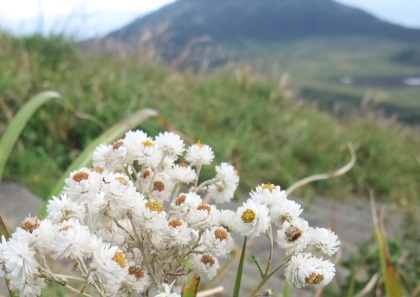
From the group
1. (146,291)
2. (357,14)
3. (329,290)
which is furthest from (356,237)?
(357,14)

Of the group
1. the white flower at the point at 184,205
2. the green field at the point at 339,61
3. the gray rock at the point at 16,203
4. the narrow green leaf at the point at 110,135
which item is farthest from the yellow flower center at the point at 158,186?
the green field at the point at 339,61

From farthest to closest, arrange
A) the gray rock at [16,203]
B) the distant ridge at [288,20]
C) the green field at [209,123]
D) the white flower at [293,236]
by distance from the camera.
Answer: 1. the distant ridge at [288,20]
2. the green field at [209,123]
3. the gray rock at [16,203]
4. the white flower at [293,236]

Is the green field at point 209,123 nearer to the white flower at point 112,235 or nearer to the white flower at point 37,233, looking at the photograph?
the white flower at point 112,235

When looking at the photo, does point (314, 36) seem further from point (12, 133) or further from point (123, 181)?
point (123, 181)

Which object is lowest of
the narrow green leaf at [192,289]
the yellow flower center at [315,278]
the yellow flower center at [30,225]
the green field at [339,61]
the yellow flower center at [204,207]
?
the green field at [339,61]

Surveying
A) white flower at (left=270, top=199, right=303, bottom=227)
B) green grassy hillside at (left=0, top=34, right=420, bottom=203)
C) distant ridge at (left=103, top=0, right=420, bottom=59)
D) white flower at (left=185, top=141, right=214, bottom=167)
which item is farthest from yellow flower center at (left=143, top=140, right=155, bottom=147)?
distant ridge at (left=103, top=0, right=420, bottom=59)

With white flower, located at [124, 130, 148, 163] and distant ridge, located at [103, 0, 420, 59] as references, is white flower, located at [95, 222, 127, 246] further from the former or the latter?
distant ridge, located at [103, 0, 420, 59]

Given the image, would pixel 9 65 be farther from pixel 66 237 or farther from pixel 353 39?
pixel 353 39
